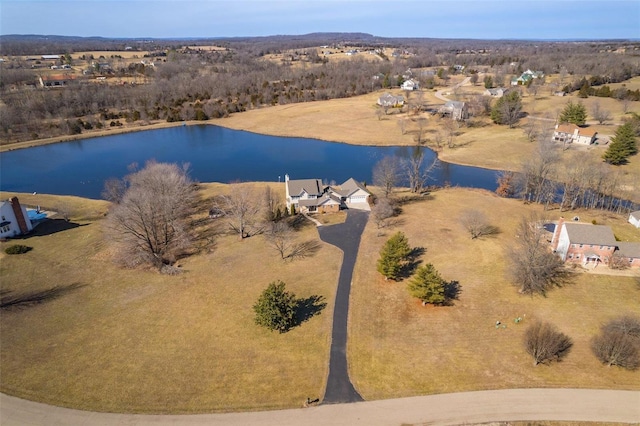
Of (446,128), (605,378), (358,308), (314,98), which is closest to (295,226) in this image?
(358,308)

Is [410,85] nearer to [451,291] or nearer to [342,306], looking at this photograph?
[451,291]

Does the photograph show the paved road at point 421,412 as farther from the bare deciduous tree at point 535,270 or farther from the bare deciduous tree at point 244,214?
the bare deciduous tree at point 244,214

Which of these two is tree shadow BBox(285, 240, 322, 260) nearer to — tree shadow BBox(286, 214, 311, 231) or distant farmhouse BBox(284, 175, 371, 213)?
tree shadow BBox(286, 214, 311, 231)

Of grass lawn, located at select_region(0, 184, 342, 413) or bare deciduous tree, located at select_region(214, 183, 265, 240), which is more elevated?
bare deciduous tree, located at select_region(214, 183, 265, 240)

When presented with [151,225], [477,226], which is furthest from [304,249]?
[477,226]

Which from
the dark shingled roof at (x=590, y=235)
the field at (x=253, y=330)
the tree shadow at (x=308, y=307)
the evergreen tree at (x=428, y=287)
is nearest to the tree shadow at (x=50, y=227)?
the field at (x=253, y=330)

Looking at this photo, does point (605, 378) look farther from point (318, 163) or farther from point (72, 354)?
point (318, 163)

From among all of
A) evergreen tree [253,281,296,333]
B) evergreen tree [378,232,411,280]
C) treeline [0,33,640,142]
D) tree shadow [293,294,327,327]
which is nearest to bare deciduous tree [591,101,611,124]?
treeline [0,33,640,142]
